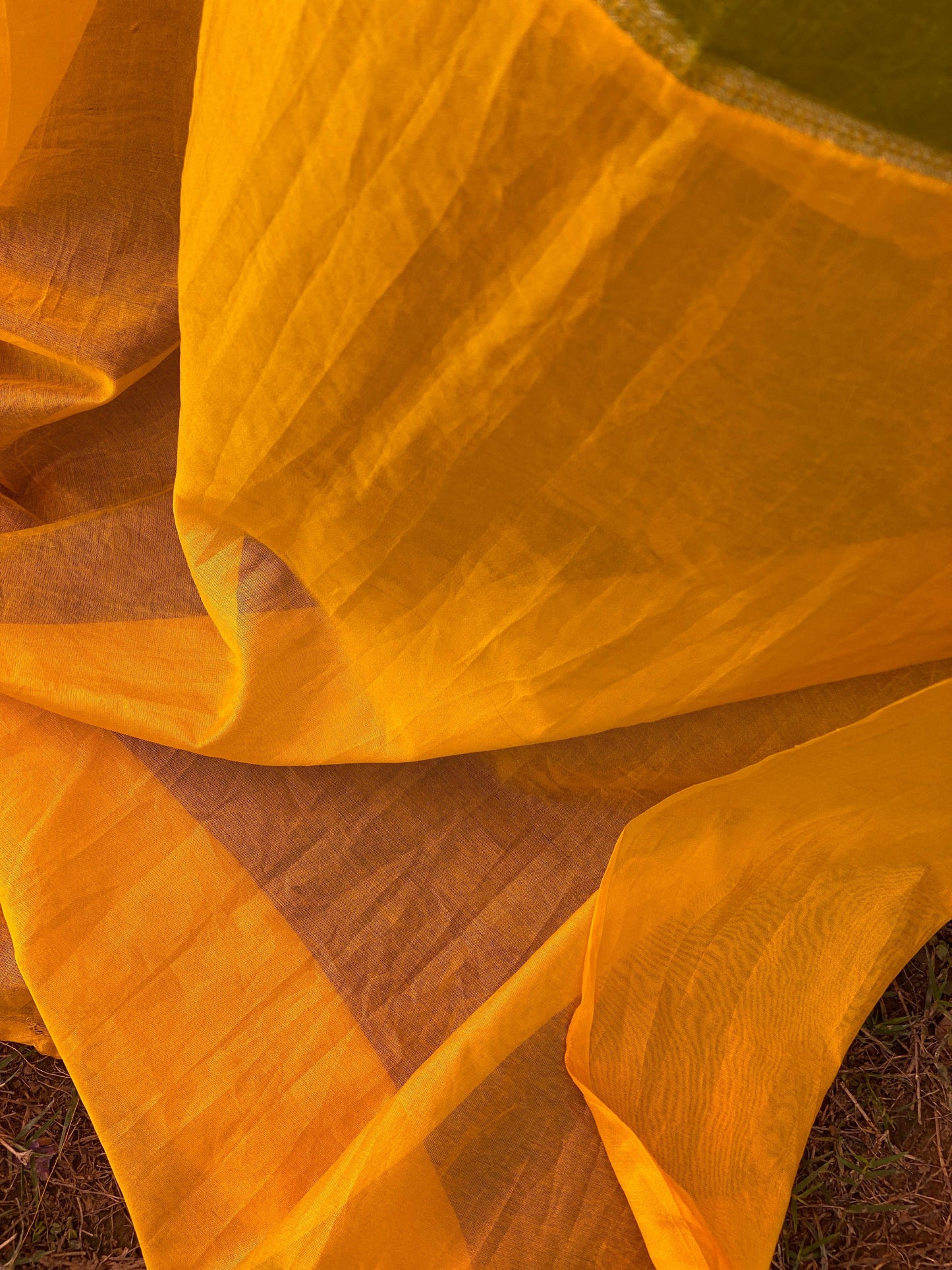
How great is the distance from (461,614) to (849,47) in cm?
29

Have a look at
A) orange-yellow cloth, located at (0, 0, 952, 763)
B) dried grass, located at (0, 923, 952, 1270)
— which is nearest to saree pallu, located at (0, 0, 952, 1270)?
orange-yellow cloth, located at (0, 0, 952, 763)

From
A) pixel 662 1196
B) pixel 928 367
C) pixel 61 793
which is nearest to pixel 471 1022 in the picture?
pixel 662 1196

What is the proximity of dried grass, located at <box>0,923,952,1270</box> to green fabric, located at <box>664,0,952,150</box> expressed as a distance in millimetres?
646

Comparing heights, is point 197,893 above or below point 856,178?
below

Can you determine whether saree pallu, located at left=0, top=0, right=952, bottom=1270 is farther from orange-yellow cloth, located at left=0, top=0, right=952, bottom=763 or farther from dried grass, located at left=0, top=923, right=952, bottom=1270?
dried grass, located at left=0, top=923, right=952, bottom=1270

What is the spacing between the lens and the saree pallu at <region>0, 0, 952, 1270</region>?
0.35 m

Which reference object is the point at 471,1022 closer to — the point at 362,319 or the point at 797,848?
the point at 797,848

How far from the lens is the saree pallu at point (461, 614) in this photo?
0.35 metres

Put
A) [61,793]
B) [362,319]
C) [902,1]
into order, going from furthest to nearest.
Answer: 1. [61,793]
2. [362,319]
3. [902,1]

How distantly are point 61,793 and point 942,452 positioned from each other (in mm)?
531

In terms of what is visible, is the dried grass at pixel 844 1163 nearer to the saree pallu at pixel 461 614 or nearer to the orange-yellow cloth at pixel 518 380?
the saree pallu at pixel 461 614

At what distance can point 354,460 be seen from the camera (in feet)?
1.50

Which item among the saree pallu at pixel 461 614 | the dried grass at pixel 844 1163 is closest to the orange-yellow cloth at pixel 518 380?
the saree pallu at pixel 461 614

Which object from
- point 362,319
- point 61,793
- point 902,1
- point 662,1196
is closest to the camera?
point 902,1
